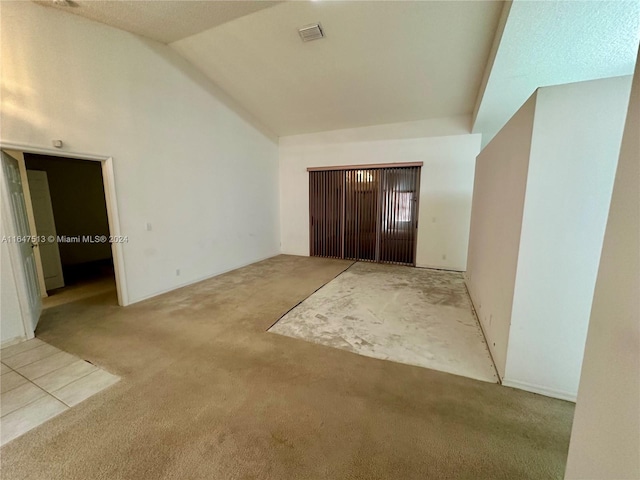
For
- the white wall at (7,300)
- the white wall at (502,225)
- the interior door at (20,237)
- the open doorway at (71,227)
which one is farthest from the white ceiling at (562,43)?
the open doorway at (71,227)

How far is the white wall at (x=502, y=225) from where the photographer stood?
201cm

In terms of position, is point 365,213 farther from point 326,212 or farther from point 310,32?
point 310,32

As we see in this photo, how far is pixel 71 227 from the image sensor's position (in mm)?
6246

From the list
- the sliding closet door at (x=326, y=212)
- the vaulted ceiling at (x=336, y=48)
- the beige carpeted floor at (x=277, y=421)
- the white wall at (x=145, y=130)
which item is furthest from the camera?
the sliding closet door at (x=326, y=212)

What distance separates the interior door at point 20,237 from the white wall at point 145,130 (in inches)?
20.9

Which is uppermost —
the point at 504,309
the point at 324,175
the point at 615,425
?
the point at 324,175

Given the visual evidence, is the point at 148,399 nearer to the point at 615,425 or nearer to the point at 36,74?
A: the point at 615,425

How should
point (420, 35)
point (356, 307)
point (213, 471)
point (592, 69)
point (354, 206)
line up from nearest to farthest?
point (213, 471)
point (592, 69)
point (420, 35)
point (356, 307)
point (354, 206)

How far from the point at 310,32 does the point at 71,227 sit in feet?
23.3

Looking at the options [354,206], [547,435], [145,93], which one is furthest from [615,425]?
[354,206]

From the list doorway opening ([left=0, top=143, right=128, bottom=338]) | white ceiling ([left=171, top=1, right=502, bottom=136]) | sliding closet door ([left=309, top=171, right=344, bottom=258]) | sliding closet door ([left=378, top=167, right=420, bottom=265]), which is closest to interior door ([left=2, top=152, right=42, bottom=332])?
doorway opening ([left=0, top=143, right=128, bottom=338])

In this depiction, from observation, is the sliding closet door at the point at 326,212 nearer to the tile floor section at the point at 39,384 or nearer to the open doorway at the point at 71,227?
the open doorway at the point at 71,227

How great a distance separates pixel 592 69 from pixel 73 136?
20.4ft

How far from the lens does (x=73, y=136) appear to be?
121 inches
